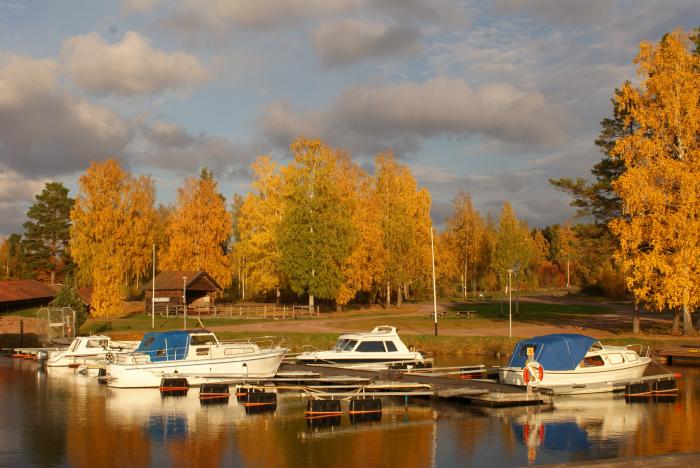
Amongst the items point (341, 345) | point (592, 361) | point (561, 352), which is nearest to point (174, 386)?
point (341, 345)

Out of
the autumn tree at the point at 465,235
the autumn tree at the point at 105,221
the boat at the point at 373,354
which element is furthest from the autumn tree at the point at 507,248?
the boat at the point at 373,354

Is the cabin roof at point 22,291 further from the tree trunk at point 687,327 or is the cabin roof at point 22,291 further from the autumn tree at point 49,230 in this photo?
the tree trunk at point 687,327

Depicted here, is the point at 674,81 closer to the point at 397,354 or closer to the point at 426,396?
the point at 397,354

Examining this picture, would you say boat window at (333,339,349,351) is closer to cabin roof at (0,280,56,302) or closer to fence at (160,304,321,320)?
fence at (160,304,321,320)

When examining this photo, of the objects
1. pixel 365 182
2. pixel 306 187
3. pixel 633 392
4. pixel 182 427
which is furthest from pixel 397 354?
pixel 365 182

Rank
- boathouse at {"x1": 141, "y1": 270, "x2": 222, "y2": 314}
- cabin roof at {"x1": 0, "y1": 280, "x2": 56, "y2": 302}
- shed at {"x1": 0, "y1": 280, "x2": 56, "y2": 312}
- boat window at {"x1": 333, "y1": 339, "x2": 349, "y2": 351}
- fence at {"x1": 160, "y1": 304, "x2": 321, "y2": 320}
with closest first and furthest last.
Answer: boat window at {"x1": 333, "y1": 339, "x2": 349, "y2": 351}
fence at {"x1": 160, "y1": 304, "x2": 321, "y2": 320}
boathouse at {"x1": 141, "y1": 270, "x2": 222, "y2": 314}
cabin roof at {"x1": 0, "y1": 280, "x2": 56, "y2": 302}
shed at {"x1": 0, "y1": 280, "x2": 56, "y2": 312}

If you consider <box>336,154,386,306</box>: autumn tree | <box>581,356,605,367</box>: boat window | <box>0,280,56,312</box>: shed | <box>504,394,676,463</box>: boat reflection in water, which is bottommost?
<box>504,394,676,463</box>: boat reflection in water

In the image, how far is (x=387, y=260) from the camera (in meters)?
80.3

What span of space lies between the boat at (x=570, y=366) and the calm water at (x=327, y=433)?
2.64ft

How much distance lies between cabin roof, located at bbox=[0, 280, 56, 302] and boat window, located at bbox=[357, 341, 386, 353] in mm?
52773

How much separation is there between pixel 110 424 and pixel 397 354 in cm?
1711

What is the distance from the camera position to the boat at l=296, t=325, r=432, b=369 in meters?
38.6

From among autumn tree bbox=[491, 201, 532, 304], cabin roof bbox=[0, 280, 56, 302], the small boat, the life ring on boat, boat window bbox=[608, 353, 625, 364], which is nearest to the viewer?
the life ring on boat

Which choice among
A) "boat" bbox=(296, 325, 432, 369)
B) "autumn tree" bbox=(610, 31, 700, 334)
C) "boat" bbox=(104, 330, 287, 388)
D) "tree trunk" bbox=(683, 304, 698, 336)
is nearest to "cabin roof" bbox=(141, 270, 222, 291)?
"boat" bbox=(296, 325, 432, 369)
